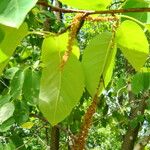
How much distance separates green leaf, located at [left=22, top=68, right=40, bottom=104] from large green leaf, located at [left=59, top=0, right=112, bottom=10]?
0.71m

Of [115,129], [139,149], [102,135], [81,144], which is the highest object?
[81,144]

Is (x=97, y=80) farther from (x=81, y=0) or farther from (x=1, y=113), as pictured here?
(x=1, y=113)

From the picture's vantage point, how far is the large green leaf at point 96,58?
0.64 metres

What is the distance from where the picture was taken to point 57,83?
61 cm

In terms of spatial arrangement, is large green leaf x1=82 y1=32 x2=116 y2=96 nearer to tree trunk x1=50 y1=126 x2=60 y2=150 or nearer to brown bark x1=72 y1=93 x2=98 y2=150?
brown bark x1=72 y1=93 x2=98 y2=150

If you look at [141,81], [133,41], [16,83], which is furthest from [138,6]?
[141,81]

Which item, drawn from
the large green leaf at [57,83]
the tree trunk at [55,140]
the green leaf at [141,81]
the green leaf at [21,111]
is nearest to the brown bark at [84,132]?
the large green leaf at [57,83]

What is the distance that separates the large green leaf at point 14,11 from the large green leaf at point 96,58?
12.3 inches

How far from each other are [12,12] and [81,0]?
0.24m

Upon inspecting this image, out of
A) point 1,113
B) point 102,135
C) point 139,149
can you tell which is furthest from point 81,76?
point 102,135

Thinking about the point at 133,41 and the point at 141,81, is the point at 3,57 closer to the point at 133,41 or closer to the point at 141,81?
the point at 133,41

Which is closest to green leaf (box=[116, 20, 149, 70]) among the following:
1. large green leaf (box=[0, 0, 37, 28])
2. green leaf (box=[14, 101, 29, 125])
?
large green leaf (box=[0, 0, 37, 28])

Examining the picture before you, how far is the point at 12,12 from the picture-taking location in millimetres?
326

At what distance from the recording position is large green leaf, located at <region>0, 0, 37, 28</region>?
0.31 meters
